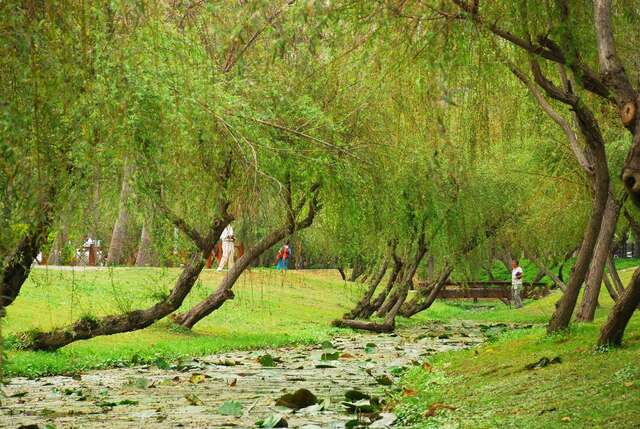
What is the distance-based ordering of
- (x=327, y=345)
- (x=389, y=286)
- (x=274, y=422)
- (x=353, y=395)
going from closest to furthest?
(x=274, y=422)
(x=353, y=395)
(x=327, y=345)
(x=389, y=286)

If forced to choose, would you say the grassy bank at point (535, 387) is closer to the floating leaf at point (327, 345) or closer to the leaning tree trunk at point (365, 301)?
the floating leaf at point (327, 345)

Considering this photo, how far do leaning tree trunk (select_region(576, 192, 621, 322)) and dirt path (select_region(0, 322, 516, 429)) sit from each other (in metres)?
2.53

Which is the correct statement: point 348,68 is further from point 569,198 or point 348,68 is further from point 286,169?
point 569,198

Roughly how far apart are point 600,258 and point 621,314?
4058mm

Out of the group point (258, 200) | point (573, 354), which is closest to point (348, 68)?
point (258, 200)

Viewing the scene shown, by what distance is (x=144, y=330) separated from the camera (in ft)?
63.8

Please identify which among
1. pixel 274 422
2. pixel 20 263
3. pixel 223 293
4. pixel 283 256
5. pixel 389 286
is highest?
pixel 283 256

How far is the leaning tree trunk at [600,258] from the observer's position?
1330 centimetres

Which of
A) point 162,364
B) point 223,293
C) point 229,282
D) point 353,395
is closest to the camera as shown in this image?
point 353,395

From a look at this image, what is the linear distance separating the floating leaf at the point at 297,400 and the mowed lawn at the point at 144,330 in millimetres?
2529

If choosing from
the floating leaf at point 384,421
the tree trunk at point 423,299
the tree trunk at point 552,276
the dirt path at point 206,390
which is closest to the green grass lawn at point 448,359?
the floating leaf at point 384,421

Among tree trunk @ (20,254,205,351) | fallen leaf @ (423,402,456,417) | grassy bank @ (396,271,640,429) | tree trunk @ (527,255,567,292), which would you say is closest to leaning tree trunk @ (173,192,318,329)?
tree trunk @ (20,254,205,351)

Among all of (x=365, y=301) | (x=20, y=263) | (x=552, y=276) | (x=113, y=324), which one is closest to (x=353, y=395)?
(x=20, y=263)

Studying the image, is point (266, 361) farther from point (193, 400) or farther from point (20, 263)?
point (193, 400)
